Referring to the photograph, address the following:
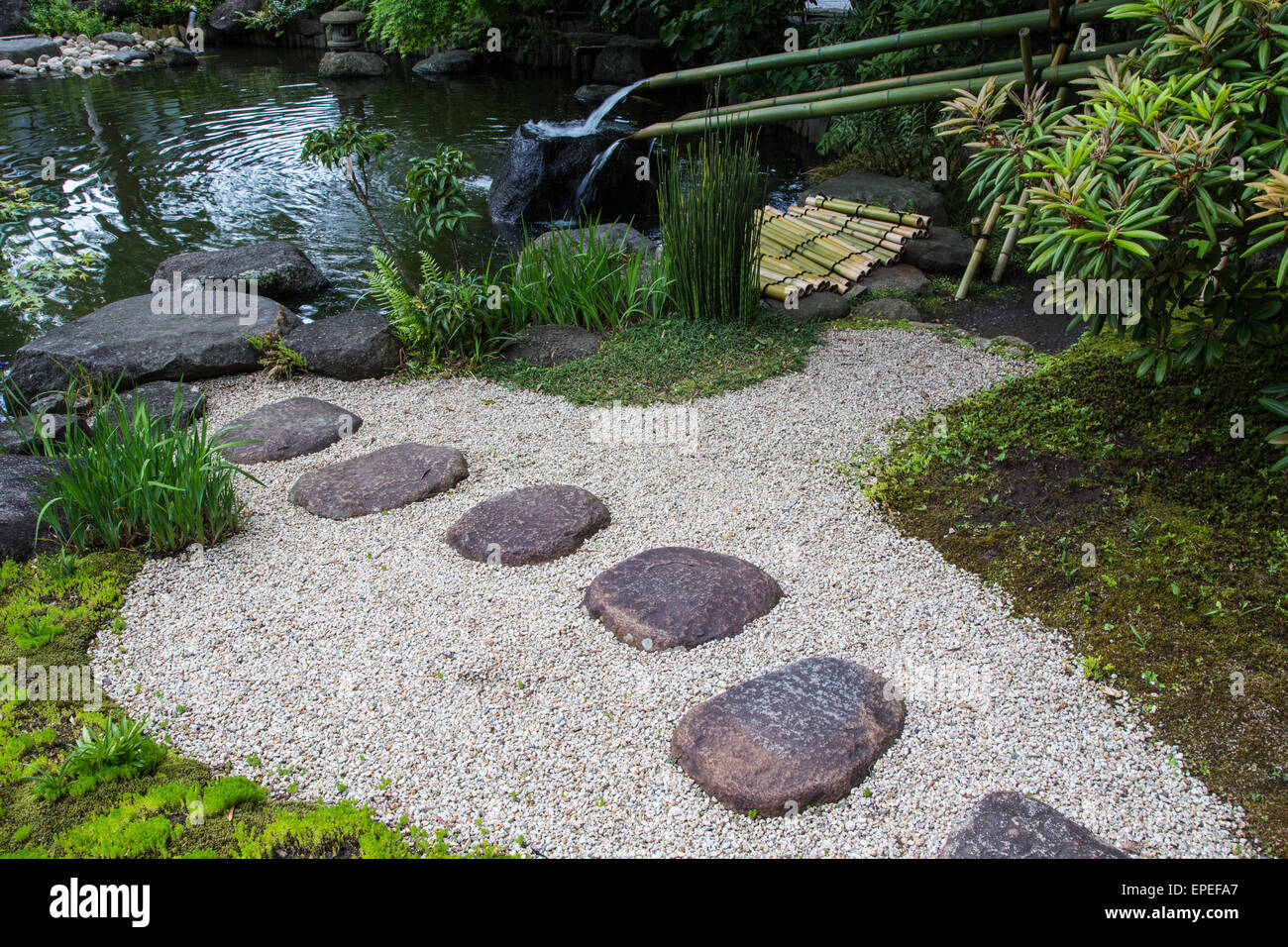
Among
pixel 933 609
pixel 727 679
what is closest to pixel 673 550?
pixel 727 679

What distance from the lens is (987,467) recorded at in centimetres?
339

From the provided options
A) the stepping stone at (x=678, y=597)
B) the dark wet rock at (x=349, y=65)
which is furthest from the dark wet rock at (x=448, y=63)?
the stepping stone at (x=678, y=597)

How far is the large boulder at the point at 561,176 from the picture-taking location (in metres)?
7.48

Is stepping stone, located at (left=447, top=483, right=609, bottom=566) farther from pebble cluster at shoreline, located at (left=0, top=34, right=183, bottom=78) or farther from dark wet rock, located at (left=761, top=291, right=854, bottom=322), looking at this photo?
pebble cluster at shoreline, located at (left=0, top=34, right=183, bottom=78)

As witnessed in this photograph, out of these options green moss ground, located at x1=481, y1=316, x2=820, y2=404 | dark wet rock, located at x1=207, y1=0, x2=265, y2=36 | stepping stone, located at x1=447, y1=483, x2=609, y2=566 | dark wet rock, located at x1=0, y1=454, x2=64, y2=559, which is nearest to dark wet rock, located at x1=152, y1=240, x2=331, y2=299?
green moss ground, located at x1=481, y1=316, x2=820, y2=404

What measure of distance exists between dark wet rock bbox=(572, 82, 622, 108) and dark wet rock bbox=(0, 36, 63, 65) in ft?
33.3

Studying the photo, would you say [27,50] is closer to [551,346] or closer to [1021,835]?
[551,346]

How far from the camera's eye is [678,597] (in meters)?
2.78

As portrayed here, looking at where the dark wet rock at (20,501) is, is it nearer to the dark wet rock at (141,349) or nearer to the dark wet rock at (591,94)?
the dark wet rock at (141,349)

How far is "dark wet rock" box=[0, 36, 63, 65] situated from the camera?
14.9m

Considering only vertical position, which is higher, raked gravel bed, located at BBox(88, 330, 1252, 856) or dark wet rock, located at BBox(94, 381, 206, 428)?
dark wet rock, located at BBox(94, 381, 206, 428)

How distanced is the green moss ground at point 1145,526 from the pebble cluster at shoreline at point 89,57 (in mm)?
17006

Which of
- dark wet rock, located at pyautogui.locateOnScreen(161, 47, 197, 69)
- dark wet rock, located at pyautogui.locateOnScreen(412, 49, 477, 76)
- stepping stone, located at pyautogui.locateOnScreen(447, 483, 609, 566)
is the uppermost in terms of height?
dark wet rock, located at pyautogui.locateOnScreen(161, 47, 197, 69)

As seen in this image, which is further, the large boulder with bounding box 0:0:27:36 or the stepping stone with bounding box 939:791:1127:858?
the large boulder with bounding box 0:0:27:36
